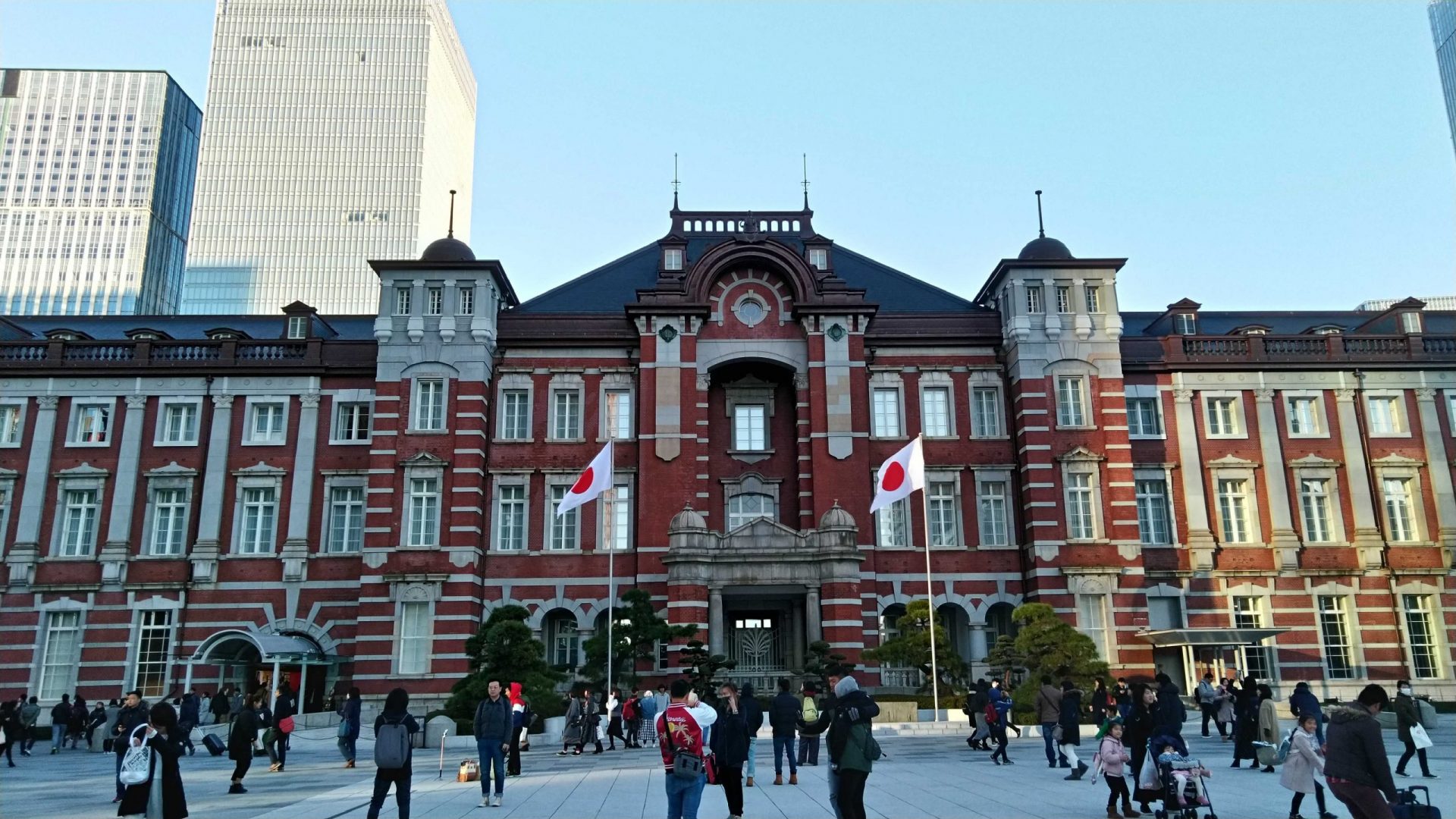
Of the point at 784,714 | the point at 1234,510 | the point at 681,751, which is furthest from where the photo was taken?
the point at 1234,510

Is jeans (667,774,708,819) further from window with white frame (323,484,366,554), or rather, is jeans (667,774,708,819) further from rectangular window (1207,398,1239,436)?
rectangular window (1207,398,1239,436)

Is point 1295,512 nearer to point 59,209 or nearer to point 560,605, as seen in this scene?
point 560,605

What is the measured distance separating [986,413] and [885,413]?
11.8ft

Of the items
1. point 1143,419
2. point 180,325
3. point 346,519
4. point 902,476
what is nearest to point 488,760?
point 902,476

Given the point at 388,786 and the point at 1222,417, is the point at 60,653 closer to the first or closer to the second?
the point at 388,786

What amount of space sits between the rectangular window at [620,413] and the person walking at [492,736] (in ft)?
74.7

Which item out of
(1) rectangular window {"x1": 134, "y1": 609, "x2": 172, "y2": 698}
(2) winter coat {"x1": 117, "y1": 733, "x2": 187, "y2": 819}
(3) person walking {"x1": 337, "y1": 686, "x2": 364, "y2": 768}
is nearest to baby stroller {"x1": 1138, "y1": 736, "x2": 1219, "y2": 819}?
(2) winter coat {"x1": 117, "y1": 733, "x2": 187, "y2": 819}

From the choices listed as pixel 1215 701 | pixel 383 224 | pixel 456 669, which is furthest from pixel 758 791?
pixel 383 224

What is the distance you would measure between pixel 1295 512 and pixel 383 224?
88881 mm

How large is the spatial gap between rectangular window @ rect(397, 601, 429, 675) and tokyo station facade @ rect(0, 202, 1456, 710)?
13 centimetres

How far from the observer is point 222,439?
121 feet

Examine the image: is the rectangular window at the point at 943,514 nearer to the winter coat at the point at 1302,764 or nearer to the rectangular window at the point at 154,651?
the winter coat at the point at 1302,764

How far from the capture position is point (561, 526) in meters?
36.2

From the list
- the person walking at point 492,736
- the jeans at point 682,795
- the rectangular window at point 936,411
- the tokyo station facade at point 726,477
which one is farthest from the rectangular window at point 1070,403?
the jeans at point 682,795
